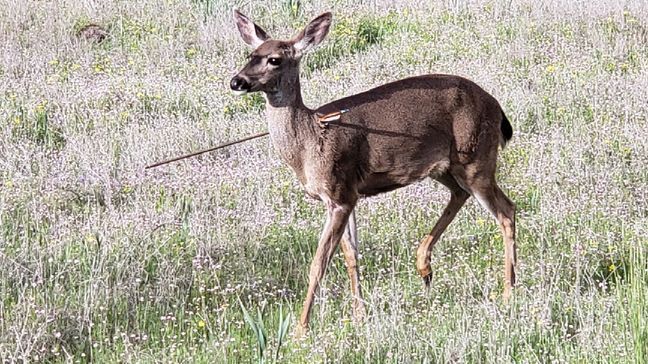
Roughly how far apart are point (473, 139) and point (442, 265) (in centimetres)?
74

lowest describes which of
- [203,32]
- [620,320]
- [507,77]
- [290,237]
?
[620,320]

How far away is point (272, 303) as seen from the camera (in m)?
6.10

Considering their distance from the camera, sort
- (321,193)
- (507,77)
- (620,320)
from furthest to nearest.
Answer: (507,77) < (321,193) < (620,320)

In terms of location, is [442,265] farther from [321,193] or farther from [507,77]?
[507,77]

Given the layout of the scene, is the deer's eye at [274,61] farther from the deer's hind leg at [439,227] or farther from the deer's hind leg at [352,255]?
the deer's hind leg at [439,227]

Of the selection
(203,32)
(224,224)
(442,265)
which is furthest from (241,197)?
(203,32)

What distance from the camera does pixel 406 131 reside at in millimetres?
6344

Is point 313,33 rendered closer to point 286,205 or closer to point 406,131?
point 406,131

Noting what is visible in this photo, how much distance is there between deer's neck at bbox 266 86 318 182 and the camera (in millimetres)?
6082

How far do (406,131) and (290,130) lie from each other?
68cm

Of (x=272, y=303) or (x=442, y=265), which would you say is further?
(x=442, y=265)

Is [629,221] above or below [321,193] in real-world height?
below

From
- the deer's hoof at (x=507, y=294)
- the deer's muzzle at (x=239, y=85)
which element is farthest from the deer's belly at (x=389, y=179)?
the deer's muzzle at (x=239, y=85)

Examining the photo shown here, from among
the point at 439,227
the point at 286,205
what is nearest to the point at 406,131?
the point at 439,227
